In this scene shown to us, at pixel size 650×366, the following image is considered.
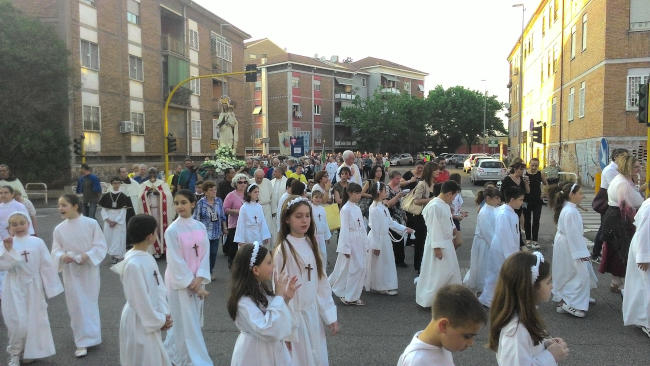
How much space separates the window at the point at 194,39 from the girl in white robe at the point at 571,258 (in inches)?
1336

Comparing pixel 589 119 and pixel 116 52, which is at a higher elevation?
pixel 116 52

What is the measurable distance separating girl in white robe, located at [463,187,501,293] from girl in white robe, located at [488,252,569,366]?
15.2 ft

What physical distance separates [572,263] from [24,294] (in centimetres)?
641

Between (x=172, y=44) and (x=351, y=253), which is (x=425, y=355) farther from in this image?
(x=172, y=44)

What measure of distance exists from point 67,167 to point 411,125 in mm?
49433

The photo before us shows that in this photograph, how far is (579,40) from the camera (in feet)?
90.7

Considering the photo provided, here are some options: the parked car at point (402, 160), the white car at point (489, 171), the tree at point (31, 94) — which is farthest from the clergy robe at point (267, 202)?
the parked car at point (402, 160)

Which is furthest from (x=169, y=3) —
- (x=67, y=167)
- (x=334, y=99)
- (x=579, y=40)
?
(x=334, y=99)

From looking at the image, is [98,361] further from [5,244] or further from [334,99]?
[334,99]

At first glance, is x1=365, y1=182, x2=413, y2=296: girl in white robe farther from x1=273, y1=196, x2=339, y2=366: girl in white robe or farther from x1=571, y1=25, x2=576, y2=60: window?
x1=571, y1=25, x2=576, y2=60: window

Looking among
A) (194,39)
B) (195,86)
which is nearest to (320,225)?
(195,86)

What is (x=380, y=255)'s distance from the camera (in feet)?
25.9

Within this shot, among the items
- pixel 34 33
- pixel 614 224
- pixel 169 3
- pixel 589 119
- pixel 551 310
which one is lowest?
pixel 551 310

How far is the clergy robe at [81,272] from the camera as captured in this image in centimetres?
550
